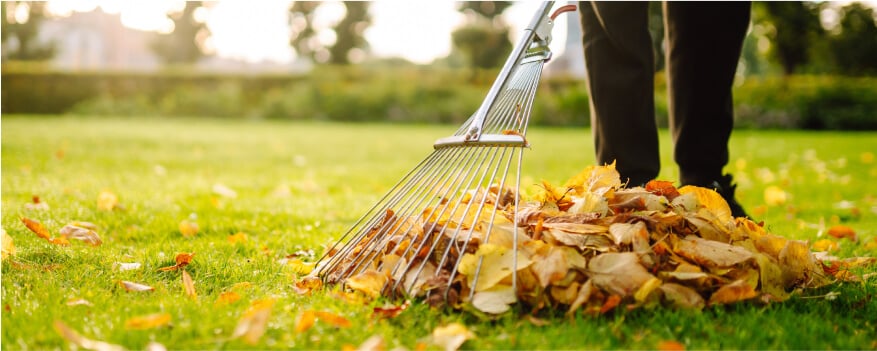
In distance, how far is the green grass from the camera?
1466 millimetres

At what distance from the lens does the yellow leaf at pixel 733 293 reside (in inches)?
64.4

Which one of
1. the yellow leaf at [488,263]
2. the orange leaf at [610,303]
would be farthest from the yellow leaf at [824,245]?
the yellow leaf at [488,263]

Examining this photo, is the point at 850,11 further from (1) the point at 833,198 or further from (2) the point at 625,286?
(2) the point at 625,286

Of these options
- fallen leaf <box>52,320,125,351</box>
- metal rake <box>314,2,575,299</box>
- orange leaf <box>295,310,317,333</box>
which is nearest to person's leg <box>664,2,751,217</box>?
metal rake <box>314,2,575,299</box>

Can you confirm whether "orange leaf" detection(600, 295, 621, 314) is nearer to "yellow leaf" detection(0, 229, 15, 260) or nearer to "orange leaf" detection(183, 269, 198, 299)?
"orange leaf" detection(183, 269, 198, 299)

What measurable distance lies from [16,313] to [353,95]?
15.7 m

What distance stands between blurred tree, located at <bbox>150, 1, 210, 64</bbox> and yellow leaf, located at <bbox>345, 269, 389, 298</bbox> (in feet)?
132

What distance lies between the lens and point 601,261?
1657 millimetres

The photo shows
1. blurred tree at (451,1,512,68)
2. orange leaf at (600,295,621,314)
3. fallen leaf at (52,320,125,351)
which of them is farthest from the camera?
blurred tree at (451,1,512,68)

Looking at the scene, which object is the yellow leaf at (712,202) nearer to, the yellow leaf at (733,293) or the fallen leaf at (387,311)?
the yellow leaf at (733,293)

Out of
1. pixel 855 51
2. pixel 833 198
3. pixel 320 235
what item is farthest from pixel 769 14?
pixel 320 235

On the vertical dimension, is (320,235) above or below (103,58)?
below

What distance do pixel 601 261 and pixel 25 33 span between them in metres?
37.8

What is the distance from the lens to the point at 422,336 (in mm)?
1499
